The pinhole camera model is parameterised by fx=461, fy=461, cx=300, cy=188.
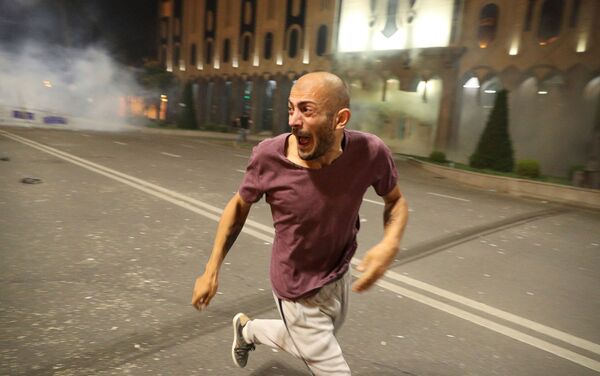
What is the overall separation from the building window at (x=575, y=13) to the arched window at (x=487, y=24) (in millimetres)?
3679

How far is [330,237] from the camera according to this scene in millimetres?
2139

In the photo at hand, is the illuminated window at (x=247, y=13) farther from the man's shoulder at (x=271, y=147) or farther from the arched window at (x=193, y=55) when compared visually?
the man's shoulder at (x=271, y=147)

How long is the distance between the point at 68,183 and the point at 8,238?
4216mm

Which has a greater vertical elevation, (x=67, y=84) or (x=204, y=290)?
(x=67, y=84)

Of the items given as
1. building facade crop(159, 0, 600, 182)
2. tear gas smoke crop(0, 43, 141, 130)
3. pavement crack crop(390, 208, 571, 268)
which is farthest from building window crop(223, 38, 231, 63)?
pavement crack crop(390, 208, 571, 268)

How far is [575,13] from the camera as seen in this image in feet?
62.6

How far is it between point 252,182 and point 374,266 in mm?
704

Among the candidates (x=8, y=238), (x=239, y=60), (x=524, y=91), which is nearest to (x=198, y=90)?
(x=239, y=60)

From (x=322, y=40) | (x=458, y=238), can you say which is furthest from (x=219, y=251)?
(x=322, y=40)

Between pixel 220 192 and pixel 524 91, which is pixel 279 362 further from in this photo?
pixel 524 91

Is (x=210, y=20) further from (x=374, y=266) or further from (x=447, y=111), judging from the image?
(x=374, y=266)

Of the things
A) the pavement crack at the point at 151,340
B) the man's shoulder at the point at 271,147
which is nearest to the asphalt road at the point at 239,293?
the pavement crack at the point at 151,340

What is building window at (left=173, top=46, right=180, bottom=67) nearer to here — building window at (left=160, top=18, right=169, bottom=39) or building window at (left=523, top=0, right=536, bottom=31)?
building window at (left=160, top=18, right=169, bottom=39)

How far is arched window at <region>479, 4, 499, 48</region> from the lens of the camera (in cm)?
2240
